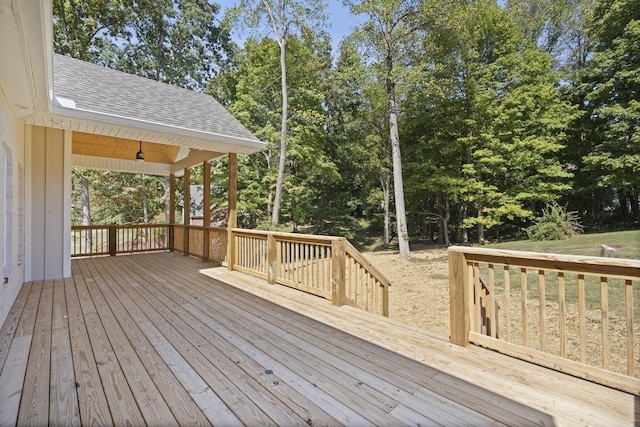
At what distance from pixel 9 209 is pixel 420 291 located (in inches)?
302

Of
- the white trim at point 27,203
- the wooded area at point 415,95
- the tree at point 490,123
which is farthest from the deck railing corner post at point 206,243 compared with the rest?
the tree at point 490,123

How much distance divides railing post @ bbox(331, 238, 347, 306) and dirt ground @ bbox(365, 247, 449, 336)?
2.00 m

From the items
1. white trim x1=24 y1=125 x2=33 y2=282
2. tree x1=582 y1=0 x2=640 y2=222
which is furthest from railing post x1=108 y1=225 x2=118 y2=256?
tree x1=582 y1=0 x2=640 y2=222

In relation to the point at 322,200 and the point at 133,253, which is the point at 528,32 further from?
the point at 133,253

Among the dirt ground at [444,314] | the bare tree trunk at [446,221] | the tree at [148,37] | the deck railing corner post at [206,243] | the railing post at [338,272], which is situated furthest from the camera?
the bare tree trunk at [446,221]

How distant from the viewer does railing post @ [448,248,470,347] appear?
2693 mm

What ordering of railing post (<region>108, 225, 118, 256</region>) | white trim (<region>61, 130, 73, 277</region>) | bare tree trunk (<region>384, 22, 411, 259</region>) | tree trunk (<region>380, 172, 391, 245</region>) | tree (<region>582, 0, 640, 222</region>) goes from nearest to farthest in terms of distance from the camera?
white trim (<region>61, 130, 73, 277</region>)
railing post (<region>108, 225, 118, 256</region>)
bare tree trunk (<region>384, 22, 411, 259</region>)
tree (<region>582, 0, 640, 222</region>)
tree trunk (<region>380, 172, 391, 245</region>)

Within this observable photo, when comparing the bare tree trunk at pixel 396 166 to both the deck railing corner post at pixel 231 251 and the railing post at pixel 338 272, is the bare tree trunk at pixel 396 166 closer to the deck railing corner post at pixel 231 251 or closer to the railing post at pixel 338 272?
the deck railing corner post at pixel 231 251

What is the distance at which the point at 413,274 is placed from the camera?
9625 mm

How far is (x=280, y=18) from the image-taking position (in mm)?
12562

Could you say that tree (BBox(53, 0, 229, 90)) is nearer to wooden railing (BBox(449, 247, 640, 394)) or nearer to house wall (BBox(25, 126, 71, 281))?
A: house wall (BBox(25, 126, 71, 281))

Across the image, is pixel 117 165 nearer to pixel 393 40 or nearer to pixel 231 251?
pixel 231 251

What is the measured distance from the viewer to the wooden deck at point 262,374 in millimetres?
1809

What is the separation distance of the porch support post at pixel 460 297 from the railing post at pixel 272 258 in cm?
301
